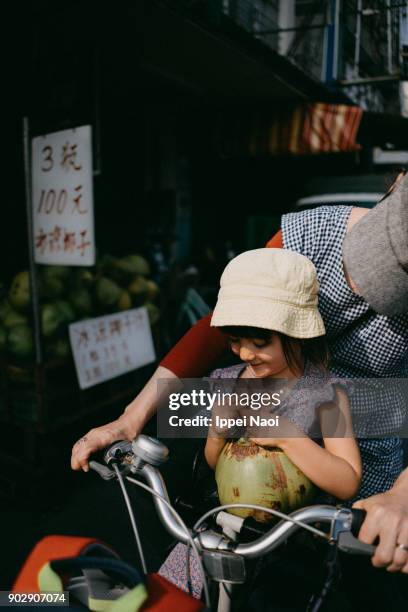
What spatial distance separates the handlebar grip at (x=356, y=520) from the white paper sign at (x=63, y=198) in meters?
2.35

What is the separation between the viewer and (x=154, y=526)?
165cm

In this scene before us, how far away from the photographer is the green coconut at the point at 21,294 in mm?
3664

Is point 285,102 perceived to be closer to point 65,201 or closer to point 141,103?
point 141,103

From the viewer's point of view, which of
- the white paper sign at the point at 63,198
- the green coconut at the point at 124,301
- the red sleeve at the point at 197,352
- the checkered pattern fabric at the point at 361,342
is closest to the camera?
the checkered pattern fabric at the point at 361,342

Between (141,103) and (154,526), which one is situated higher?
(141,103)

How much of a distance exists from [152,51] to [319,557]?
4.89m

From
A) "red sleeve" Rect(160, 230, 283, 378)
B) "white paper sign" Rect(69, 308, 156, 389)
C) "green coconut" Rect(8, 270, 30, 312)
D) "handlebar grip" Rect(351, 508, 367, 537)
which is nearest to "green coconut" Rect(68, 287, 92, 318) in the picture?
"white paper sign" Rect(69, 308, 156, 389)

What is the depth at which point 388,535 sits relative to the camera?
1098 mm

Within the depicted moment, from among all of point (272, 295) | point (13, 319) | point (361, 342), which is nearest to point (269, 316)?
point (272, 295)

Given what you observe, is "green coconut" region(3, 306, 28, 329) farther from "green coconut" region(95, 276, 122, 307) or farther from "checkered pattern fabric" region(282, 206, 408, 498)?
"checkered pattern fabric" region(282, 206, 408, 498)

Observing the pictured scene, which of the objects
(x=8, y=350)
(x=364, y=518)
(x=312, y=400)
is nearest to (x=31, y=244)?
(x=8, y=350)

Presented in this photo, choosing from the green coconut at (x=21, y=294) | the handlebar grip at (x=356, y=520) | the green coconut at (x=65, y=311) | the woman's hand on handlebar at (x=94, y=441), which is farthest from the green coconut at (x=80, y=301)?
the handlebar grip at (x=356, y=520)

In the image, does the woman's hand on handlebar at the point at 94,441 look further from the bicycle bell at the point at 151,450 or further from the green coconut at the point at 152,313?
the green coconut at the point at 152,313

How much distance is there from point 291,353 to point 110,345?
2.48m
